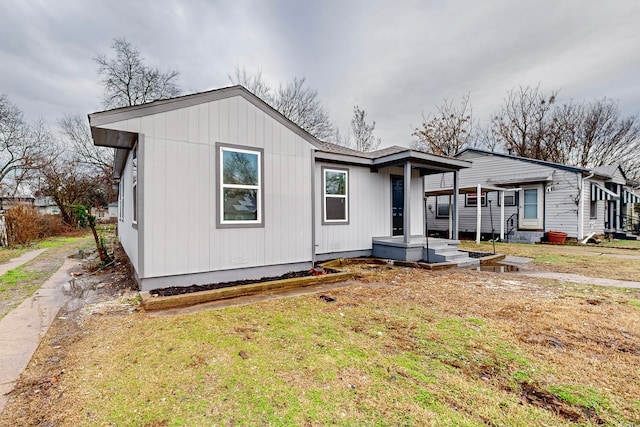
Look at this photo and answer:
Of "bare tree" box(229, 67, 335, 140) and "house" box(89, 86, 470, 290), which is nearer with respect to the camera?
"house" box(89, 86, 470, 290)

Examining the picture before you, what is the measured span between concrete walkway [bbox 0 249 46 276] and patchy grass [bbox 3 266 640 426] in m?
5.57

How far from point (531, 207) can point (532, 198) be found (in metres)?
0.43

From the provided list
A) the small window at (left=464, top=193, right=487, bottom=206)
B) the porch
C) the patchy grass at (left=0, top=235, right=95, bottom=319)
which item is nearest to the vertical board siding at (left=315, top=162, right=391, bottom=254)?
the porch

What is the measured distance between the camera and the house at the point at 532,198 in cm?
1259

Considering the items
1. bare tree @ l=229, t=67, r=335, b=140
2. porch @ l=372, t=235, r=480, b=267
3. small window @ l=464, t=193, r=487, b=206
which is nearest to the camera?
porch @ l=372, t=235, r=480, b=267

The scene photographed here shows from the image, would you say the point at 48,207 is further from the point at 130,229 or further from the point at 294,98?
the point at 130,229

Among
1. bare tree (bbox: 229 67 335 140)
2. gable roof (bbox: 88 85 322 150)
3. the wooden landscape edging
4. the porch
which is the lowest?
the wooden landscape edging

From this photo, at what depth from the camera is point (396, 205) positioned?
916cm

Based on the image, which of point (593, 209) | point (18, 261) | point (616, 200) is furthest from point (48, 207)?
point (616, 200)

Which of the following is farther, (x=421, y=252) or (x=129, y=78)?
(x=129, y=78)

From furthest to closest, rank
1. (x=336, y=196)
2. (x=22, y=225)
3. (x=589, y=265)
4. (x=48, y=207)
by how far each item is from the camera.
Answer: (x=48, y=207)
(x=22, y=225)
(x=336, y=196)
(x=589, y=265)

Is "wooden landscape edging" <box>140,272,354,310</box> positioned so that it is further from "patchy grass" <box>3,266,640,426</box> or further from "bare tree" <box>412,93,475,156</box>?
"bare tree" <box>412,93,475,156</box>

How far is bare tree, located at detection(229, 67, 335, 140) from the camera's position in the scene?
813 inches

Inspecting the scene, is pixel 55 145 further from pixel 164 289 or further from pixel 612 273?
Result: pixel 612 273
